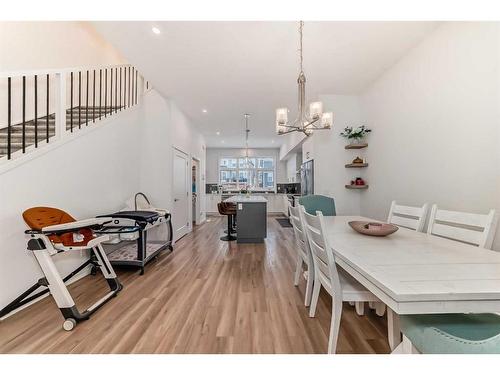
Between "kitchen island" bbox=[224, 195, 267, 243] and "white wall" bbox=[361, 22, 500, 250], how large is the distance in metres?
2.16

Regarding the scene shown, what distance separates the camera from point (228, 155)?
1005 centimetres

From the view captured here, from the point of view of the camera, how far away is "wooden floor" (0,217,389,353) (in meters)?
1.62

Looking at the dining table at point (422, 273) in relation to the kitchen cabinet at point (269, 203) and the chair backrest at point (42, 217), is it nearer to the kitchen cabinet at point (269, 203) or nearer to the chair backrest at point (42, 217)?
the chair backrest at point (42, 217)

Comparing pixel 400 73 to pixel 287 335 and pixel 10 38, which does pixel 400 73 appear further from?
pixel 10 38

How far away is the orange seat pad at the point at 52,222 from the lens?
1869mm

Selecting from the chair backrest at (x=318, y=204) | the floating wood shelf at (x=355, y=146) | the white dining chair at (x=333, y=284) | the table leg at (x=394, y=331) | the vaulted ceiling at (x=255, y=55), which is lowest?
the table leg at (x=394, y=331)

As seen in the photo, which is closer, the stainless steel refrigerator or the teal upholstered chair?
the teal upholstered chair

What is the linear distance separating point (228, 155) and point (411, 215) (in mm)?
8391

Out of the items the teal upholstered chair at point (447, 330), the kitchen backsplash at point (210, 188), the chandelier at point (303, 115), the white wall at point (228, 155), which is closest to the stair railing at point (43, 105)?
the chandelier at point (303, 115)

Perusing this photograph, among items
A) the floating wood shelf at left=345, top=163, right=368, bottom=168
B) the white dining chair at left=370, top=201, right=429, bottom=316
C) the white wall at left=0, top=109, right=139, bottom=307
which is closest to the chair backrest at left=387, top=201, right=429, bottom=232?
the white dining chair at left=370, top=201, right=429, bottom=316

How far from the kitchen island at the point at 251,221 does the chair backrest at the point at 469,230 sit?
302 cm

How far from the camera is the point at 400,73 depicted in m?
3.20

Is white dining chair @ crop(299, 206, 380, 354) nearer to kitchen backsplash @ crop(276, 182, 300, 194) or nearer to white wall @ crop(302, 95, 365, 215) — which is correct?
white wall @ crop(302, 95, 365, 215)
